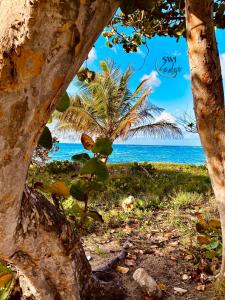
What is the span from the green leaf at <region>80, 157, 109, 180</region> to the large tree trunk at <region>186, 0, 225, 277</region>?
85cm

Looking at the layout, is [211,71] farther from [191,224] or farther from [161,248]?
[191,224]

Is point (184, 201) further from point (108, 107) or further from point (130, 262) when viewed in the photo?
point (108, 107)

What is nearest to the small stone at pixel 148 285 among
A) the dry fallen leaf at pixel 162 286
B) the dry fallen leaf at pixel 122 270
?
the dry fallen leaf at pixel 162 286

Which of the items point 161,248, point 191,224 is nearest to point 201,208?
point 191,224

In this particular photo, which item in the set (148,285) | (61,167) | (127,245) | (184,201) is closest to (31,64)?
(148,285)

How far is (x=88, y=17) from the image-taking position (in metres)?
0.83

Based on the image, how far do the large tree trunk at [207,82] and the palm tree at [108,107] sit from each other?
9.66 metres

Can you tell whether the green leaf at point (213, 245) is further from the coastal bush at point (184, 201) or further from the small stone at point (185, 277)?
the coastal bush at point (184, 201)

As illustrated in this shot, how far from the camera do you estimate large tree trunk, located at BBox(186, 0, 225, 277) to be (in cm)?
190

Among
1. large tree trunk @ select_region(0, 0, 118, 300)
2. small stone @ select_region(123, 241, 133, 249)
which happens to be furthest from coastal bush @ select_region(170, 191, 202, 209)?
large tree trunk @ select_region(0, 0, 118, 300)

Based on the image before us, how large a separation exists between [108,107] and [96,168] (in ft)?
36.0

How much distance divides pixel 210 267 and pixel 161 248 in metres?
0.72

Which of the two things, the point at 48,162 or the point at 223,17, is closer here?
the point at 223,17

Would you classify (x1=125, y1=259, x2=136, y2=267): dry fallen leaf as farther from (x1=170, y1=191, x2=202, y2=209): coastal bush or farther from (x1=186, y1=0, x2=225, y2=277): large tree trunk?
(x1=170, y1=191, x2=202, y2=209): coastal bush
